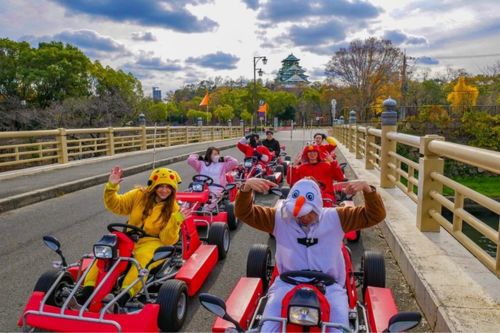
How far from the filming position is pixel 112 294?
11.7 ft

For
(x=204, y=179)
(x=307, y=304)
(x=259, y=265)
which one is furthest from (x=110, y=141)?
(x=307, y=304)

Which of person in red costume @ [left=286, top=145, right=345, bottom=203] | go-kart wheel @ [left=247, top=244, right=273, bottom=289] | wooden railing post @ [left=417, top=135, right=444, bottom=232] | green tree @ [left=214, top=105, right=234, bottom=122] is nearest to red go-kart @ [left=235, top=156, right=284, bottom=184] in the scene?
person in red costume @ [left=286, top=145, right=345, bottom=203]

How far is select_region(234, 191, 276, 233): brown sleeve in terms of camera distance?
347 centimetres

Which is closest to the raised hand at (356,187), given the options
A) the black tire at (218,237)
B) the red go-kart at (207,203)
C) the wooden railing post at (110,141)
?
the black tire at (218,237)

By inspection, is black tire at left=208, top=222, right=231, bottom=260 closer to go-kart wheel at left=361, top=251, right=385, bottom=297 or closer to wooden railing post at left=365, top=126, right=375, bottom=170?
go-kart wheel at left=361, top=251, right=385, bottom=297

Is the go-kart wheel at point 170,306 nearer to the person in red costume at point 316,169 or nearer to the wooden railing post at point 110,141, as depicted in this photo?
the person in red costume at point 316,169

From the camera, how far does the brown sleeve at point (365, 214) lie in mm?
3316

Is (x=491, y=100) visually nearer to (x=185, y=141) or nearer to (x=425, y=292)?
(x=185, y=141)

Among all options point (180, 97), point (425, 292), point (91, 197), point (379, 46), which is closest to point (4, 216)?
point (91, 197)

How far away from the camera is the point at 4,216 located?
25.7 ft

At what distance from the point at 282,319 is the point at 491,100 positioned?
54435 mm

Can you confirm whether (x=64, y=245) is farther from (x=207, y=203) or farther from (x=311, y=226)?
(x=311, y=226)

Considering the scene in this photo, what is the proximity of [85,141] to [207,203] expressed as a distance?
12089mm

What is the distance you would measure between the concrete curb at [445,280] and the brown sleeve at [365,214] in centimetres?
90
